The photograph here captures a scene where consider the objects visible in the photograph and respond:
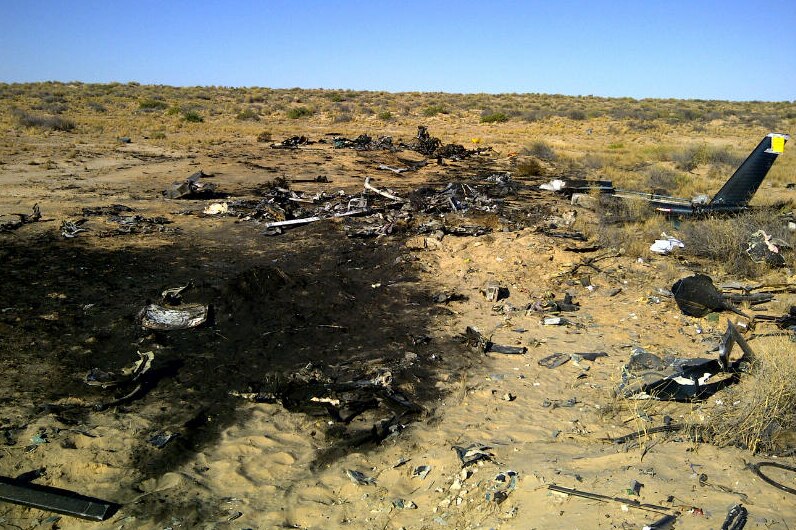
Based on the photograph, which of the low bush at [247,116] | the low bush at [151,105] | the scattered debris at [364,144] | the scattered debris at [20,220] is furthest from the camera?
the low bush at [151,105]

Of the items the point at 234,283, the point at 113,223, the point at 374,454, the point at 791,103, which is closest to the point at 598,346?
the point at 374,454

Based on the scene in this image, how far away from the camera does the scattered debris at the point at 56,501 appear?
3.80 meters

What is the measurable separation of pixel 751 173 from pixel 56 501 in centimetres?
1166

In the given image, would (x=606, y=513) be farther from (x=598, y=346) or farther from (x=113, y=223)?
(x=113, y=223)

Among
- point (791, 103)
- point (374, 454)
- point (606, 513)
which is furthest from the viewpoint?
point (791, 103)

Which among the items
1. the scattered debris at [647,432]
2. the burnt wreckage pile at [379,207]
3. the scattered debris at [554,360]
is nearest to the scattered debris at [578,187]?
the burnt wreckage pile at [379,207]

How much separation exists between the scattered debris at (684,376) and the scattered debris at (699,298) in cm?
157

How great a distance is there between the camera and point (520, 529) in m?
3.50

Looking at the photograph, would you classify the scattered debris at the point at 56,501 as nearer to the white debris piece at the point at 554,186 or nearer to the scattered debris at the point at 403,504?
the scattered debris at the point at 403,504

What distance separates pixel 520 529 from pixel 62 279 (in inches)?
287

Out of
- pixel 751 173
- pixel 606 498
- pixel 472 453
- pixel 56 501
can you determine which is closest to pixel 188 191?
pixel 56 501

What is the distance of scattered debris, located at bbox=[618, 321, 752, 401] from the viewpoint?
5.29m

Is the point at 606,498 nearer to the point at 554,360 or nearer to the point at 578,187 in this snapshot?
the point at 554,360

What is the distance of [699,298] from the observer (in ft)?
24.2
